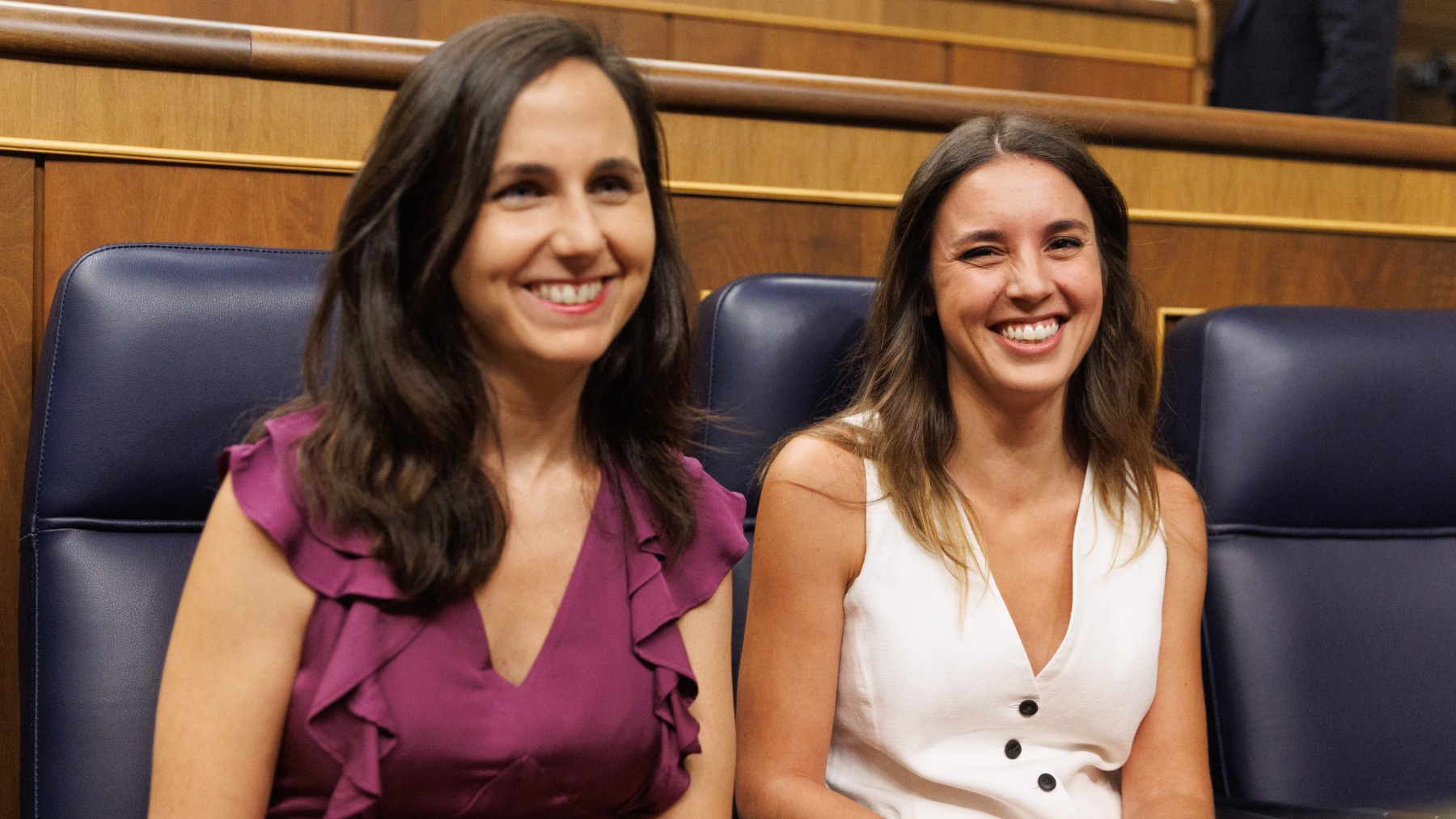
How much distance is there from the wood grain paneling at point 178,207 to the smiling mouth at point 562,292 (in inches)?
19.5

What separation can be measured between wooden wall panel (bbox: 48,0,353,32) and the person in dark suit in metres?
1.44

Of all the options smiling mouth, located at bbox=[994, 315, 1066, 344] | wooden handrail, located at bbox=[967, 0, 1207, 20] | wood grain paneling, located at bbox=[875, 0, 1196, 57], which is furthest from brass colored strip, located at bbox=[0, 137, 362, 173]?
wooden handrail, located at bbox=[967, 0, 1207, 20]

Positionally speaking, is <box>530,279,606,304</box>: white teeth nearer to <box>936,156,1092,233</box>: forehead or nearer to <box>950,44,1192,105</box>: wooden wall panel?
<box>936,156,1092,233</box>: forehead

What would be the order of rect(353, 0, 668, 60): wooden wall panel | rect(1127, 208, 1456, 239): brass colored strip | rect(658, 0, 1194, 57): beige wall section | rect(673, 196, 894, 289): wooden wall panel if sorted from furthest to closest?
rect(658, 0, 1194, 57): beige wall section
rect(353, 0, 668, 60): wooden wall panel
rect(1127, 208, 1456, 239): brass colored strip
rect(673, 196, 894, 289): wooden wall panel

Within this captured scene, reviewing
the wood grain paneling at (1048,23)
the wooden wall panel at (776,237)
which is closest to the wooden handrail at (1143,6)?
the wood grain paneling at (1048,23)

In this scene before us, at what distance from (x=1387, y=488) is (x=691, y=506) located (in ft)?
2.28

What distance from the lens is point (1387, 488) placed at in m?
1.22

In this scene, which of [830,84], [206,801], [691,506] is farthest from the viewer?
[830,84]

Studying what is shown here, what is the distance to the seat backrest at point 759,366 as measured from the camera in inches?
43.7

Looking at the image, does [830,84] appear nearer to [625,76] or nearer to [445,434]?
[625,76]

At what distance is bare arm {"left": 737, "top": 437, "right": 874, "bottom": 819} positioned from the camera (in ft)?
3.29

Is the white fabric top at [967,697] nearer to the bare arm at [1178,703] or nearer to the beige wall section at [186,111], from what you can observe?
the bare arm at [1178,703]

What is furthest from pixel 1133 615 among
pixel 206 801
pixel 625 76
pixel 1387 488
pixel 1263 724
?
pixel 206 801

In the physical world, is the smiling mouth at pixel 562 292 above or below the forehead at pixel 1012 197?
below
